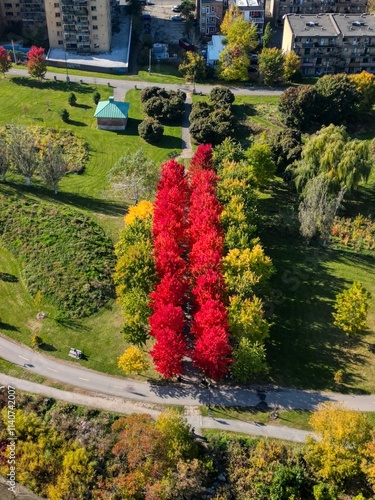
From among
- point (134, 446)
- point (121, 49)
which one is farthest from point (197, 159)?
point (121, 49)

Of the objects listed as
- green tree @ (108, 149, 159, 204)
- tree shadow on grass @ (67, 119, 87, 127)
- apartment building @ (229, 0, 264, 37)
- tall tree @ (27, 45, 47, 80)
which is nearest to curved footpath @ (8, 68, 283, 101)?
tall tree @ (27, 45, 47, 80)

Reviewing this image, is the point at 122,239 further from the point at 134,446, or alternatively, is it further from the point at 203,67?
the point at 203,67

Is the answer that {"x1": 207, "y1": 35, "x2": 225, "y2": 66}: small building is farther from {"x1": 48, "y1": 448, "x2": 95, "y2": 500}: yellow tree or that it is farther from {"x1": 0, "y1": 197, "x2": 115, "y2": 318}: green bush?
{"x1": 48, "y1": 448, "x2": 95, "y2": 500}: yellow tree

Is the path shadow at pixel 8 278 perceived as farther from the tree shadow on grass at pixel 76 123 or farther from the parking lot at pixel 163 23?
the parking lot at pixel 163 23

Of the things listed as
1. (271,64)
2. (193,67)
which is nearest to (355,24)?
(271,64)

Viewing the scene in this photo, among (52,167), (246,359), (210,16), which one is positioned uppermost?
(210,16)

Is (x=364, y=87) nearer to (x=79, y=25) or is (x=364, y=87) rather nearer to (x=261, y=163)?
(x=261, y=163)
